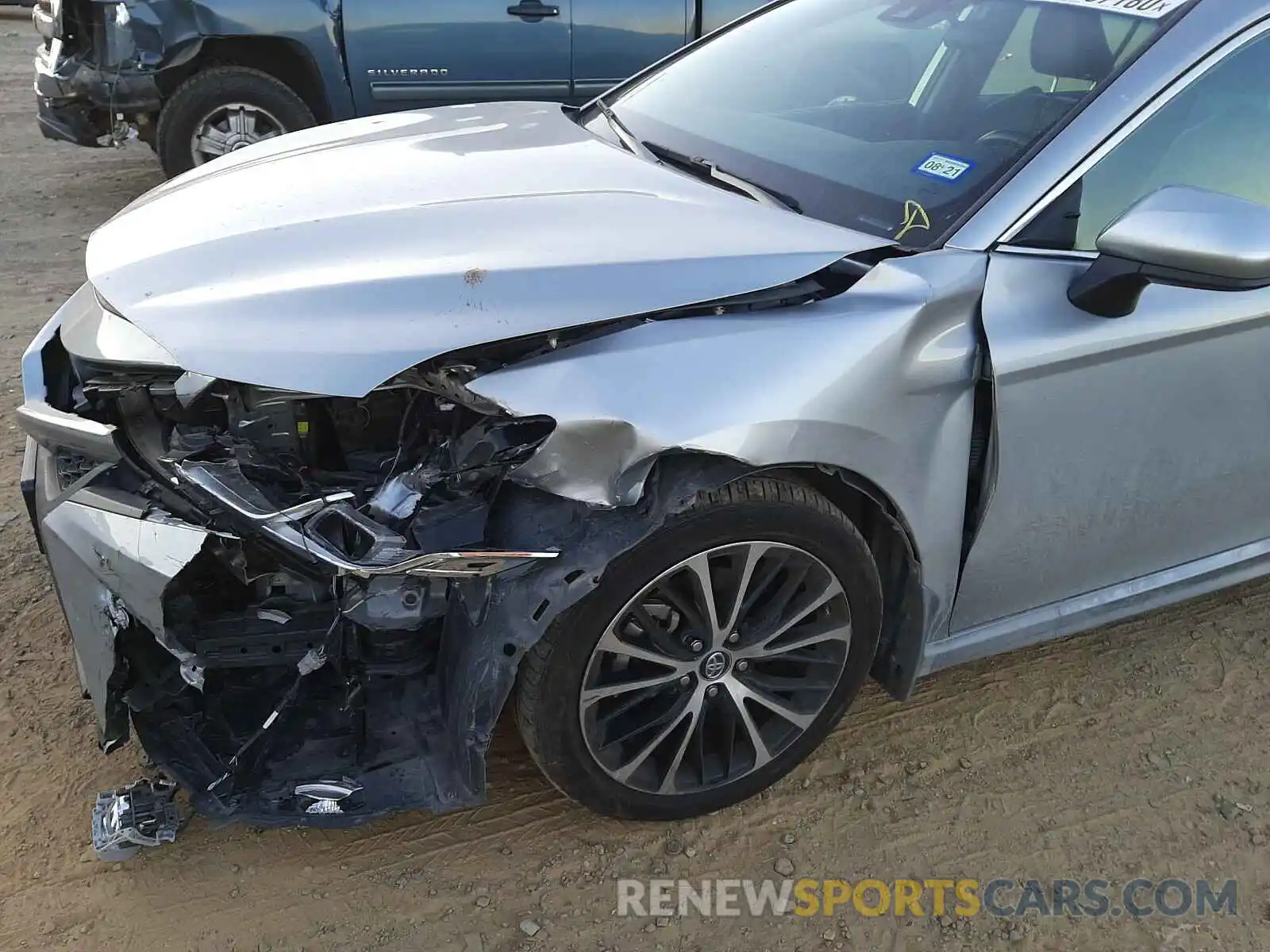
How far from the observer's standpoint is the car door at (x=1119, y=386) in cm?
202

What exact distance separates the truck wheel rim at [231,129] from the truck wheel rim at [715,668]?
486cm

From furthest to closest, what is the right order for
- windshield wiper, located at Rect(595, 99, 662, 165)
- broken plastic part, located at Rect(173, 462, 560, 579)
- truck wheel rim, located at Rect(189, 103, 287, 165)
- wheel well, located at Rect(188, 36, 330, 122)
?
truck wheel rim, located at Rect(189, 103, 287, 165)
wheel well, located at Rect(188, 36, 330, 122)
windshield wiper, located at Rect(595, 99, 662, 165)
broken plastic part, located at Rect(173, 462, 560, 579)

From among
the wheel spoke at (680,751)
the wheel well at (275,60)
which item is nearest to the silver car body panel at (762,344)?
the wheel spoke at (680,751)

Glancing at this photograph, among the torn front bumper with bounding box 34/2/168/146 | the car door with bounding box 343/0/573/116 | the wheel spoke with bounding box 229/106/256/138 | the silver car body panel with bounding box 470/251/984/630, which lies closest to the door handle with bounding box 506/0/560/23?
the car door with bounding box 343/0/573/116

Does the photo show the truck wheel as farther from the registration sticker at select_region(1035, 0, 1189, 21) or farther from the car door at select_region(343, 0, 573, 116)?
the registration sticker at select_region(1035, 0, 1189, 21)

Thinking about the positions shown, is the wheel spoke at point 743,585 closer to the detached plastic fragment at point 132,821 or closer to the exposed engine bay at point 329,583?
the exposed engine bay at point 329,583

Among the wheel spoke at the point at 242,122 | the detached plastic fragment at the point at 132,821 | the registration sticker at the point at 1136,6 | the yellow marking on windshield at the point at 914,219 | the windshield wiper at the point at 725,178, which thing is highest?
the registration sticker at the point at 1136,6

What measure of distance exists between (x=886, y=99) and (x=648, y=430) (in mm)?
1333

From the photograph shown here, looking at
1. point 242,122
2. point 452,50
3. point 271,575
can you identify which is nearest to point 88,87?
point 242,122

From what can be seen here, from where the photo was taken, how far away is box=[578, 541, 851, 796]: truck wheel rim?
2021mm

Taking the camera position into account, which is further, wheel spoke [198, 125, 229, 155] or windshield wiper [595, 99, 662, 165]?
wheel spoke [198, 125, 229, 155]

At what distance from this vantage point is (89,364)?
209 cm

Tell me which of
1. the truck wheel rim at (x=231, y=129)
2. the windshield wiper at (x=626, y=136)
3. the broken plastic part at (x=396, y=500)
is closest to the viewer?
the broken plastic part at (x=396, y=500)

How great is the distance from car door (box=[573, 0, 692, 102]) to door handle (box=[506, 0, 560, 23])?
0.44 feet
